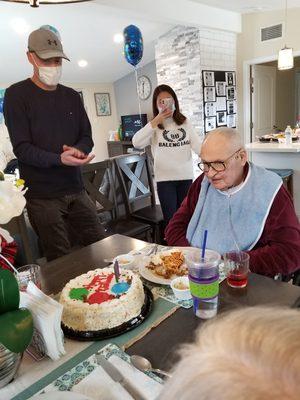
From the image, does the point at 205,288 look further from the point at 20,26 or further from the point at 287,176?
the point at 20,26

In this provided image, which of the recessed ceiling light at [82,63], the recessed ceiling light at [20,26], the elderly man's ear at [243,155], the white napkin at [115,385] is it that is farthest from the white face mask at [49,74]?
the recessed ceiling light at [82,63]

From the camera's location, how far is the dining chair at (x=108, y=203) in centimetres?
260

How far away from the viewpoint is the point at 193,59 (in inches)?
201

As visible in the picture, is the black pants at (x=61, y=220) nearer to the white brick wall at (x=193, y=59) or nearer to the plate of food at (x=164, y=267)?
the plate of food at (x=164, y=267)

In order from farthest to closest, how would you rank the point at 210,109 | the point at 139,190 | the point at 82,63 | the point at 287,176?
the point at 82,63 → the point at 210,109 → the point at 287,176 → the point at 139,190

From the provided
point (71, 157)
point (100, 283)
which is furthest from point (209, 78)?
point (100, 283)

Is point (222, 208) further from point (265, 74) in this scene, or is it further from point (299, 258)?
point (265, 74)

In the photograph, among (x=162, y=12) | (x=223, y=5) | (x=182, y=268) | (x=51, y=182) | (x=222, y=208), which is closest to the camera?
(x=182, y=268)

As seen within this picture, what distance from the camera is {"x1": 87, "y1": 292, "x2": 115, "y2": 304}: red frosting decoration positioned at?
931 mm

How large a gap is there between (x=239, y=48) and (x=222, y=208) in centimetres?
509

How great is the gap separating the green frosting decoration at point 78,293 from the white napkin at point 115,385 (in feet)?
0.77

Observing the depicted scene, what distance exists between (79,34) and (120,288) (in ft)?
17.8

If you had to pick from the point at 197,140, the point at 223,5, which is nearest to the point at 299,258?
the point at 197,140

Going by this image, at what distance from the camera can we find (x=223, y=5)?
15.8ft
